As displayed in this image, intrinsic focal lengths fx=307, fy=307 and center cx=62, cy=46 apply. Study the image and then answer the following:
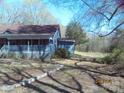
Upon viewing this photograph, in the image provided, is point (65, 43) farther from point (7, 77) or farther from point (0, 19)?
point (0, 19)

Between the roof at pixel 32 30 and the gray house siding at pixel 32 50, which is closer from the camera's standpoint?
the gray house siding at pixel 32 50

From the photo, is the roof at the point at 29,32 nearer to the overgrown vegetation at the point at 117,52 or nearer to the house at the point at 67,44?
the house at the point at 67,44

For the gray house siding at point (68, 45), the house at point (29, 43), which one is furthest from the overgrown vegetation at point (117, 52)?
the gray house siding at point (68, 45)

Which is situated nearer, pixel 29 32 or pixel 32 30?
pixel 29 32

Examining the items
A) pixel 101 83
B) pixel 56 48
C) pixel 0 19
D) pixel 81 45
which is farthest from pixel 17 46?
pixel 0 19

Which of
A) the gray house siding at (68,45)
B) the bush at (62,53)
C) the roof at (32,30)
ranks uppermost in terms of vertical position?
the roof at (32,30)

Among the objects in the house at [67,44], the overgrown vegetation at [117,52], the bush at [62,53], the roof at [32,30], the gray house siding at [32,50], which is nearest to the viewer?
the overgrown vegetation at [117,52]

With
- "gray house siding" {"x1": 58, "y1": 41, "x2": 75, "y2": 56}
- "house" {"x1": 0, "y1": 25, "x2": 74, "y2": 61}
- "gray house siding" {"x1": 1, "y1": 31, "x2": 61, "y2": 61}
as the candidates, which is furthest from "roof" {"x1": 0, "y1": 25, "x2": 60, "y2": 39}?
"gray house siding" {"x1": 58, "y1": 41, "x2": 75, "y2": 56}

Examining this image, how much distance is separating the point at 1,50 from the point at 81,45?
26368mm

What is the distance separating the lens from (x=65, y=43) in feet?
134

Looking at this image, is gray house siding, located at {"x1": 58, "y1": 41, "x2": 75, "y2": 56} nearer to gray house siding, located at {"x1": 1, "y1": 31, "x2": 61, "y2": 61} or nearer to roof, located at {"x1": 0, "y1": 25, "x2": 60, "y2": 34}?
roof, located at {"x1": 0, "y1": 25, "x2": 60, "y2": 34}

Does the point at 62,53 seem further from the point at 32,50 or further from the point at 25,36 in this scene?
the point at 25,36

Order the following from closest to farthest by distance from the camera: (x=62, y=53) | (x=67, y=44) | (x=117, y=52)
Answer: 1. (x=117, y=52)
2. (x=62, y=53)
3. (x=67, y=44)

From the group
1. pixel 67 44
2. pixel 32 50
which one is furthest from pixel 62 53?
pixel 32 50
